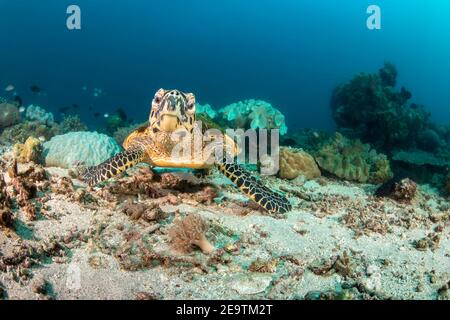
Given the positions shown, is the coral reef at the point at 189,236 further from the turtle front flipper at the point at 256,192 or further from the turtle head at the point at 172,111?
the turtle head at the point at 172,111

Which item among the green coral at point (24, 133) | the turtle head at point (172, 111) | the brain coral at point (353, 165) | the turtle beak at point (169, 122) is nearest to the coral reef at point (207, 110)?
the brain coral at point (353, 165)

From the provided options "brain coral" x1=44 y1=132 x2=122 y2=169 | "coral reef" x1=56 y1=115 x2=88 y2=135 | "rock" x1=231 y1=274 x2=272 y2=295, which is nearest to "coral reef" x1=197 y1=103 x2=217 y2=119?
"brain coral" x1=44 y1=132 x2=122 y2=169

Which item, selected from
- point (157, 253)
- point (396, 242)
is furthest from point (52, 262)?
point (396, 242)

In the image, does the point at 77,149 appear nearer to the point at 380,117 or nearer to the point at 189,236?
the point at 189,236

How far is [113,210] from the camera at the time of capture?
5.45 m

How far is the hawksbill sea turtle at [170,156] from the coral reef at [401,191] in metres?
2.83

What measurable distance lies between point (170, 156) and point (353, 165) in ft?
17.5

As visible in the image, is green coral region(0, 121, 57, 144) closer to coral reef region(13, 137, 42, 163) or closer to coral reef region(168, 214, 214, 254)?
coral reef region(13, 137, 42, 163)

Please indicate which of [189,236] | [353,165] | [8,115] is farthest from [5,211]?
[8,115]

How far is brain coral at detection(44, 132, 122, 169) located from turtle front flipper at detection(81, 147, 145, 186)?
161 cm

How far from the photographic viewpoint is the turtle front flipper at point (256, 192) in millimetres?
5973

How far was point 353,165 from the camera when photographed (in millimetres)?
9672
